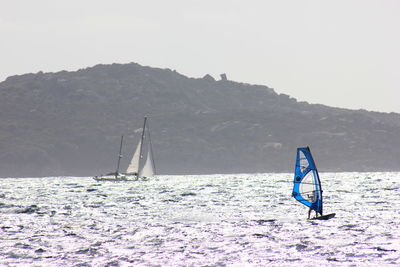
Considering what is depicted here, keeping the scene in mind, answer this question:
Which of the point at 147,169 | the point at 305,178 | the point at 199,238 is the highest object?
the point at 147,169

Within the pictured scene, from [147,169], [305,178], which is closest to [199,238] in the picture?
[305,178]

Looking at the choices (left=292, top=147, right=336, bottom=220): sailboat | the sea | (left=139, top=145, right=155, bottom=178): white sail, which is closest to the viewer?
the sea

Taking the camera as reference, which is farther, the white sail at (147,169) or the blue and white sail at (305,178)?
the white sail at (147,169)

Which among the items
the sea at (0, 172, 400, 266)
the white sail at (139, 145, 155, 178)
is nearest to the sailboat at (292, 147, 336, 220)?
the sea at (0, 172, 400, 266)

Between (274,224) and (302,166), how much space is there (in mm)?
4763

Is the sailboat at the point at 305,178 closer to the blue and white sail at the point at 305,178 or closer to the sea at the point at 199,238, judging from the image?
the blue and white sail at the point at 305,178

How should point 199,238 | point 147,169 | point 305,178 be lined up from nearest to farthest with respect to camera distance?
1. point 199,238
2. point 305,178
3. point 147,169

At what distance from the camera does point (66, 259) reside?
32875mm

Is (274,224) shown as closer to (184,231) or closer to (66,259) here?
(184,231)

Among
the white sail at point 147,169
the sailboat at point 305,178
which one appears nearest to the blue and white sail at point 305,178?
the sailboat at point 305,178

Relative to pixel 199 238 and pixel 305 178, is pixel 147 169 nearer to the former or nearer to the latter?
pixel 305 178

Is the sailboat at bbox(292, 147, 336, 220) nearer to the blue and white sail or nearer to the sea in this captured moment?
the blue and white sail

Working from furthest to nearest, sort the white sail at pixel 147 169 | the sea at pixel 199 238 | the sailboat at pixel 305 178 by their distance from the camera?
the white sail at pixel 147 169 < the sailboat at pixel 305 178 < the sea at pixel 199 238

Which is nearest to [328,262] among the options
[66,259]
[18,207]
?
[66,259]
